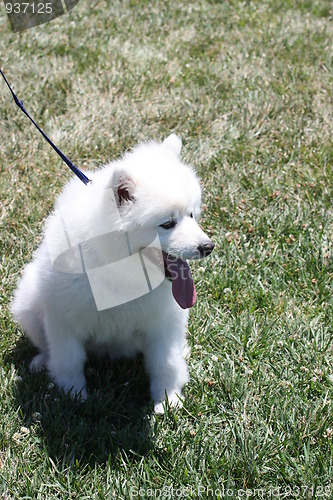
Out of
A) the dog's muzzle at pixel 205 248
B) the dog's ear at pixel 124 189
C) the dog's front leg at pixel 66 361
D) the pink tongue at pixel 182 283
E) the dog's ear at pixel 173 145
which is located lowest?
the dog's front leg at pixel 66 361

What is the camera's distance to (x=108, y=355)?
3.18 metres

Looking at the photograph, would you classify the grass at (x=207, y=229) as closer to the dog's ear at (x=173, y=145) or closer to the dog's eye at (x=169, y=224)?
the dog's eye at (x=169, y=224)

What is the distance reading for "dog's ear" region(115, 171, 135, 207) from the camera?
7.99 feet

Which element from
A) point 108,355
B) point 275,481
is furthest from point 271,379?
Result: point 108,355

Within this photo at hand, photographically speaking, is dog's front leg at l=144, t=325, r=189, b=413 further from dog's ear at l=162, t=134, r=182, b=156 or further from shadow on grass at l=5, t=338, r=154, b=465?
dog's ear at l=162, t=134, r=182, b=156

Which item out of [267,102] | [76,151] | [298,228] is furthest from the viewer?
[267,102]

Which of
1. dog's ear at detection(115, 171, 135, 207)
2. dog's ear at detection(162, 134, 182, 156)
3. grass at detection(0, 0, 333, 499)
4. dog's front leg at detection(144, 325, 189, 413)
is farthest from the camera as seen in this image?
dog's front leg at detection(144, 325, 189, 413)

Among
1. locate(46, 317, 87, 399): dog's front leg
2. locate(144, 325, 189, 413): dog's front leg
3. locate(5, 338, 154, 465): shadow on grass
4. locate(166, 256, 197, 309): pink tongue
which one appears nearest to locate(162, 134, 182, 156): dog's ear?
locate(166, 256, 197, 309): pink tongue

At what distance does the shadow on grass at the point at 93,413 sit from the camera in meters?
2.70

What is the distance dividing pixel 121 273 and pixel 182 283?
0.29m

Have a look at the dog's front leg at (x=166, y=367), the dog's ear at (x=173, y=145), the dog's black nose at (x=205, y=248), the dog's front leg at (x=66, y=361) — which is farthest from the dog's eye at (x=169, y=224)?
the dog's front leg at (x=66, y=361)

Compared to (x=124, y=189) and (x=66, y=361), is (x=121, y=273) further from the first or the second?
(x=66, y=361)

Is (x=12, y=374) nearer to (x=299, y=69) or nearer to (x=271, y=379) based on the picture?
(x=271, y=379)

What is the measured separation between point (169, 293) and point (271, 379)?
2.44ft
